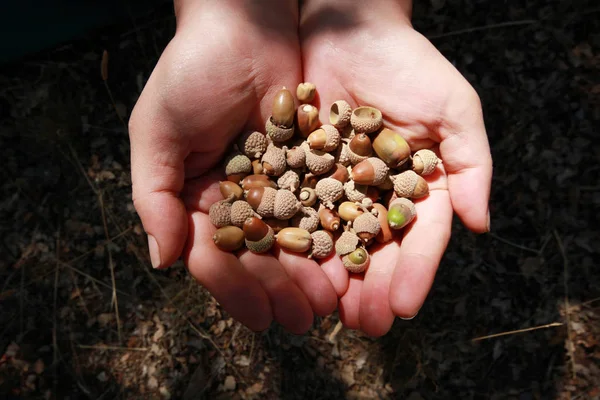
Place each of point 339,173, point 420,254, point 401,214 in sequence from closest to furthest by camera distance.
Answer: point 420,254 < point 401,214 < point 339,173

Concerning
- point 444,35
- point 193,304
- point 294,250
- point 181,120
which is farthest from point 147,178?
point 444,35

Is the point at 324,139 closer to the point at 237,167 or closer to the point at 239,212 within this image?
the point at 237,167

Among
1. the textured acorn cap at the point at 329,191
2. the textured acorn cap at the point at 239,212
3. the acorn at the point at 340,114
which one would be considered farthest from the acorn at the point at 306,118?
the textured acorn cap at the point at 239,212

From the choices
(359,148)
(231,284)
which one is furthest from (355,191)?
(231,284)

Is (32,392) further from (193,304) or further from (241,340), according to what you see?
(241,340)

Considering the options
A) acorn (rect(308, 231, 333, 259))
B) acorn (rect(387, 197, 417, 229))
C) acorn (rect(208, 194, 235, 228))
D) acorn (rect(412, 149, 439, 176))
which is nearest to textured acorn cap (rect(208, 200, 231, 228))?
acorn (rect(208, 194, 235, 228))

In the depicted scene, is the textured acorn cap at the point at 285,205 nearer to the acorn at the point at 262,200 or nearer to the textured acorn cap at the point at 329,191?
the acorn at the point at 262,200

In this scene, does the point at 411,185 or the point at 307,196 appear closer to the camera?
the point at 411,185
